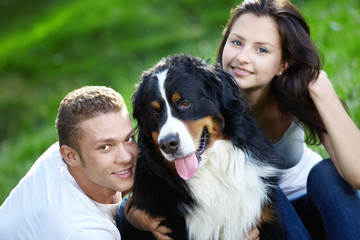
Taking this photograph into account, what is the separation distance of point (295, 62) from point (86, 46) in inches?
284

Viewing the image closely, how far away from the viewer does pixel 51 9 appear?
11609 mm

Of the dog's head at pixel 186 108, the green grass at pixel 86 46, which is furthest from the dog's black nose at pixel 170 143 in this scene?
the green grass at pixel 86 46

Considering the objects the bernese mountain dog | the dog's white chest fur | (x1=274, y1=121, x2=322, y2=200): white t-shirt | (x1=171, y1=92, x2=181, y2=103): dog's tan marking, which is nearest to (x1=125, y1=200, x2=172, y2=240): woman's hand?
the bernese mountain dog

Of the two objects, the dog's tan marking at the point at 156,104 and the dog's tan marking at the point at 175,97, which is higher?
the dog's tan marking at the point at 175,97

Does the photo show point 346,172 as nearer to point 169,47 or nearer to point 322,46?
point 322,46

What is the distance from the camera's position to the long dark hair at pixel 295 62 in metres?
2.76

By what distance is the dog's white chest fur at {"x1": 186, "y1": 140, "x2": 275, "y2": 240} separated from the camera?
250cm

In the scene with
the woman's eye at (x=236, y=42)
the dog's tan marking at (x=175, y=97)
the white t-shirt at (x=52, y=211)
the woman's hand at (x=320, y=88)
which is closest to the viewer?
the white t-shirt at (x=52, y=211)

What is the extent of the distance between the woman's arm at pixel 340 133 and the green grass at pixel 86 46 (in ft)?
11.4

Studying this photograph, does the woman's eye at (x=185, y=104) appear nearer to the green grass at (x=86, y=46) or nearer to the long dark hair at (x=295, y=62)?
the long dark hair at (x=295, y=62)

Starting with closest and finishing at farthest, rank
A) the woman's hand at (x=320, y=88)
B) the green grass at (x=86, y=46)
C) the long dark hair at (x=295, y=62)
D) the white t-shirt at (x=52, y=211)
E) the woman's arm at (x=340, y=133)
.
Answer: the white t-shirt at (x=52, y=211) < the woman's arm at (x=340, y=133) < the woman's hand at (x=320, y=88) < the long dark hair at (x=295, y=62) < the green grass at (x=86, y=46)

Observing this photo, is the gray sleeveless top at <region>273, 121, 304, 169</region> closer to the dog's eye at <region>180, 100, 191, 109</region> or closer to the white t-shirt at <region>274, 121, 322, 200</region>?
the white t-shirt at <region>274, 121, 322, 200</region>

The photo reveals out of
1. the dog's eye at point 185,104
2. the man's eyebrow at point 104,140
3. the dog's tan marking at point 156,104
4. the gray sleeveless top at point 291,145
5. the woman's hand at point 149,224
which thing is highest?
the dog's tan marking at point 156,104

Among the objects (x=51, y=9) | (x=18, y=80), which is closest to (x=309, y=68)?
(x=18, y=80)
